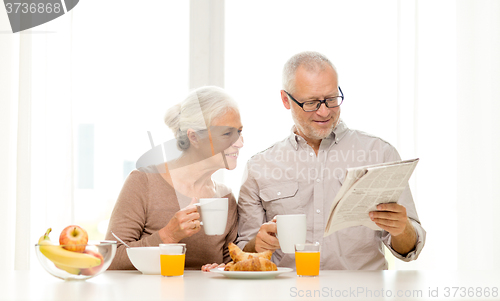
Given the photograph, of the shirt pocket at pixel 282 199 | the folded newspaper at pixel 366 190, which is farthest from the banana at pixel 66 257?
the shirt pocket at pixel 282 199

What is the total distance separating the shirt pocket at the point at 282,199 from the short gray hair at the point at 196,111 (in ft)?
1.23

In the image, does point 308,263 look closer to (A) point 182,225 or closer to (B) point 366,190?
(B) point 366,190

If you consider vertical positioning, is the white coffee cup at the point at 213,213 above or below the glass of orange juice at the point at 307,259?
above

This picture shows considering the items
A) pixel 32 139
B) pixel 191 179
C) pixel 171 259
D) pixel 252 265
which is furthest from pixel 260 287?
pixel 32 139

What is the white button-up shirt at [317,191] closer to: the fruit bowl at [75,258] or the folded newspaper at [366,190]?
the folded newspaper at [366,190]

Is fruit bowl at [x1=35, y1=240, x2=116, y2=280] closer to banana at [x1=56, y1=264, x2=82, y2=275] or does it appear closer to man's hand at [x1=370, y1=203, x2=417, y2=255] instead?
banana at [x1=56, y1=264, x2=82, y2=275]

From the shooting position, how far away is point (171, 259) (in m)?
1.25

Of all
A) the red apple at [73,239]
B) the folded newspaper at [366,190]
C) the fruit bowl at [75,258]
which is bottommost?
the fruit bowl at [75,258]

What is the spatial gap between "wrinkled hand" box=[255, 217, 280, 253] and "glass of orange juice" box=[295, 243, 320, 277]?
0.26 meters

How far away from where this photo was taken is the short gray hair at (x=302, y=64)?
192cm

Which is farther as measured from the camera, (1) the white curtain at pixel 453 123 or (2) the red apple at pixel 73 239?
(1) the white curtain at pixel 453 123

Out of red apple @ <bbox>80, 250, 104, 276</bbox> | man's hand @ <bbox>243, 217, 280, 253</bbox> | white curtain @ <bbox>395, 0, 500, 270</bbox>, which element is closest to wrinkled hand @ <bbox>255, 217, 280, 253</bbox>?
man's hand @ <bbox>243, 217, 280, 253</bbox>

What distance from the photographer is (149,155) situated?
1.93 meters

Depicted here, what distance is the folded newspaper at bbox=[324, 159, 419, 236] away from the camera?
1161mm
